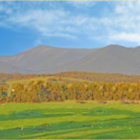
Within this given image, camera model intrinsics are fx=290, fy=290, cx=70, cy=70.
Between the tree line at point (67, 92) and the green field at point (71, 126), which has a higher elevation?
the tree line at point (67, 92)

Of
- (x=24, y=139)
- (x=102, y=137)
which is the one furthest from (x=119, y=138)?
(x=24, y=139)

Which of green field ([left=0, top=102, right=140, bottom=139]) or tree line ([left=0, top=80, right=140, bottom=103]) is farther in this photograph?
tree line ([left=0, top=80, right=140, bottom=103])

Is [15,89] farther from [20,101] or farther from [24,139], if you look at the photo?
[24,139]

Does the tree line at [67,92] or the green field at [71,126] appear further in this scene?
the tree line at [67,92]

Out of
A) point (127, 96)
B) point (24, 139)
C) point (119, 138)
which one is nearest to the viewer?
point (119, 138)

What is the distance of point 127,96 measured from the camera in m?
39.4

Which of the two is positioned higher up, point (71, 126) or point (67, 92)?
point (67, 92)

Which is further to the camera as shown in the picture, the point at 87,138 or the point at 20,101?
the point at 20,101

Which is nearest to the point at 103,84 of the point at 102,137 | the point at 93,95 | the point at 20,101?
the point at 93,95

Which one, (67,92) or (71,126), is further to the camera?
(67,92)

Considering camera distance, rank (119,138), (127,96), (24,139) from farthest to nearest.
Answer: (127,96), (24,139), (119,138)

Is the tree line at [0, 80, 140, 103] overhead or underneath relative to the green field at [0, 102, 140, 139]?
overhead

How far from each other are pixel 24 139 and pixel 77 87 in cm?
2980

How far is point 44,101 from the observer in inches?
1583
